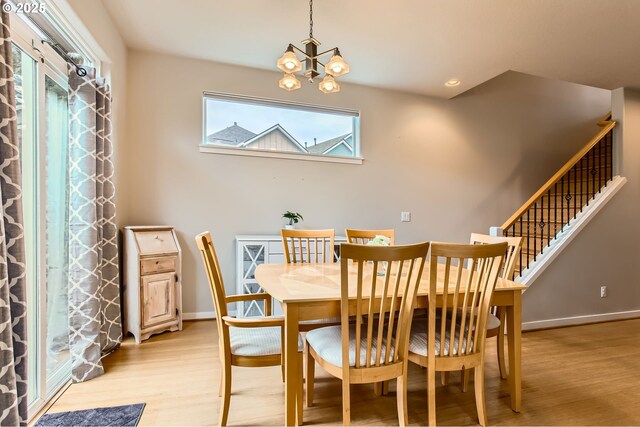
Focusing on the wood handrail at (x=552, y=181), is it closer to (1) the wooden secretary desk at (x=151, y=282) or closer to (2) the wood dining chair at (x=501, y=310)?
(2) the wood dining chair at (x=501, y=310)

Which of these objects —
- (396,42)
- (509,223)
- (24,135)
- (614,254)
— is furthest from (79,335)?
(614,254)

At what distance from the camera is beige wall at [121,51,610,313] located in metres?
3.24

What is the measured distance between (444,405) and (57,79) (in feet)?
10.7

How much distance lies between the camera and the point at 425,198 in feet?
13.7

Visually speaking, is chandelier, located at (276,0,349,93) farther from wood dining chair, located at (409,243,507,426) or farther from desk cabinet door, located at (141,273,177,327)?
desk cabinet door, located at (141,273,177,327)

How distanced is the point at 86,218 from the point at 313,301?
70.4 inches

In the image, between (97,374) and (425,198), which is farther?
(425,198)

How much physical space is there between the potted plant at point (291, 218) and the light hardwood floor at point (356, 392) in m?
1.44

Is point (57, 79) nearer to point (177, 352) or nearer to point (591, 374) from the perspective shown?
point (177, 352)

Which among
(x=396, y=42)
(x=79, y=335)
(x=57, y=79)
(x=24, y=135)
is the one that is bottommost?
(x=79, y=335)

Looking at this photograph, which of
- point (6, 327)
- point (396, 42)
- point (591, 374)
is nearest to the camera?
point (6, 327)

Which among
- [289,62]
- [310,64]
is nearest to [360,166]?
[310,64]

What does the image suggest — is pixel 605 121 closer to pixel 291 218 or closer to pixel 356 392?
pixel 291 218

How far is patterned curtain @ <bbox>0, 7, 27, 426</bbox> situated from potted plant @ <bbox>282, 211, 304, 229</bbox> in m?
2.30
